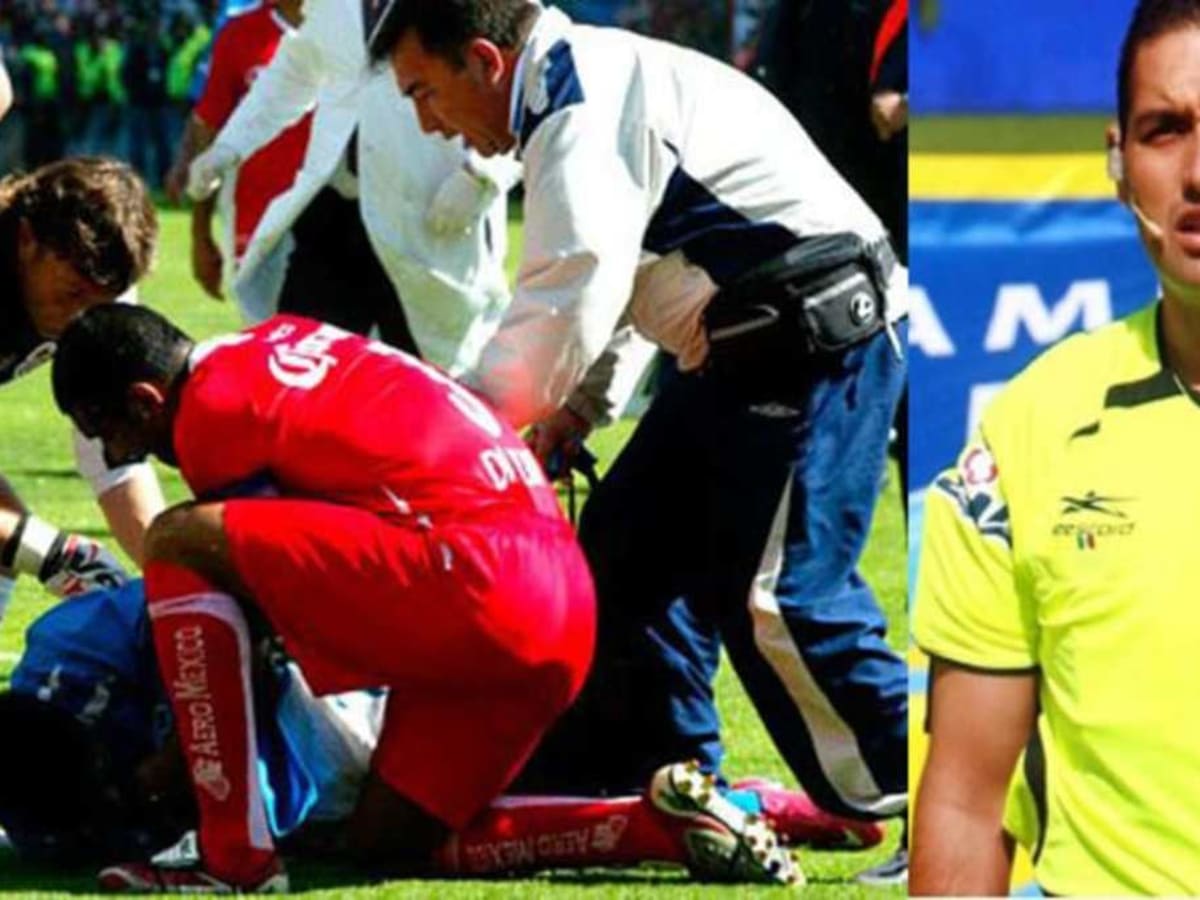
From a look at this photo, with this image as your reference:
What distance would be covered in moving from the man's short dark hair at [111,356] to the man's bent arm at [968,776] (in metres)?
3.01

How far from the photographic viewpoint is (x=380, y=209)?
975 centimetres

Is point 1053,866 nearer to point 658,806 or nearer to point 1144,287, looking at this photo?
point 1144,287

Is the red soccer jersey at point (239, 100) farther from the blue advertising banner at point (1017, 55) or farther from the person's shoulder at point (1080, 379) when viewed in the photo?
the person's shoulder at point (1080, 379)

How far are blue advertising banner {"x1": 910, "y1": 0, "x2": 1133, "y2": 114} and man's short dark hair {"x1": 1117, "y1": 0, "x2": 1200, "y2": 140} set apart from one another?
1cm

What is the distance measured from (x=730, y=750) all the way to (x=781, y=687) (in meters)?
1.40

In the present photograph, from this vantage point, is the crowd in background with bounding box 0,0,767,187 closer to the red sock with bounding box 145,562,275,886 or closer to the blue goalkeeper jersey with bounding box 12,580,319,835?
the blue goalkeeper jersey with bounding box 12,580,319,835

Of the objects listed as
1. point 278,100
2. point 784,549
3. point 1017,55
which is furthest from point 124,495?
point 1017,55

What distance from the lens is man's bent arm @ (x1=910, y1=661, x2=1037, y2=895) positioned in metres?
3.39

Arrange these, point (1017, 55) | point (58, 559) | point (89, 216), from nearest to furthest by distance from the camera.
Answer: point (1017, 55) < point (89, 216) < point (58, 559)

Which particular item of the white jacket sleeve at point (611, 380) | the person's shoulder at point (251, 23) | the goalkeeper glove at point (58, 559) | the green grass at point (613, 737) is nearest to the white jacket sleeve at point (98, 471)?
the goalkeeper glove at point (58, 559)

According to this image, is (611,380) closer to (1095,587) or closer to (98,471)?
(98,471)

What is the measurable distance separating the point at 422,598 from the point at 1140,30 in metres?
2.95

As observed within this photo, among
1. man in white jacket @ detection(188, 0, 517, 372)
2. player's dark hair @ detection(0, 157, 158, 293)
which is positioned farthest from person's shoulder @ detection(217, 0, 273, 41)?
player's dark hair @ detection(0, 157, 158, 293)

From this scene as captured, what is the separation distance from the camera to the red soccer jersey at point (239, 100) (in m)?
10.6
